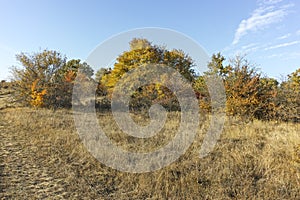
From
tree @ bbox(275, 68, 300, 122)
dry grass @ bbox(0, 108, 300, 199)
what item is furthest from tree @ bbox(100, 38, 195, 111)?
dry grass @ bbox(0, 108, 300, 199)

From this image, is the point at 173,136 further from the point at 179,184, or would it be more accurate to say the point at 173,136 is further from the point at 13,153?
the point at 13,153

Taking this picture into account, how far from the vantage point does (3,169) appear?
4711 mm

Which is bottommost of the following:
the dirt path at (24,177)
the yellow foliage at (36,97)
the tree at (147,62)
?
the dirt path at (24,177)

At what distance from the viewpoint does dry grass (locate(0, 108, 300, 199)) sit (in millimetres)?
3719

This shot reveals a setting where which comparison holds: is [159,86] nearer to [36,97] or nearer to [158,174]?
[36,97]

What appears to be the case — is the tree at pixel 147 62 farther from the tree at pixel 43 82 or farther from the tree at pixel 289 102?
the tree at pixel 289 102

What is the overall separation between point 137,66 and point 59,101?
29.3 feet

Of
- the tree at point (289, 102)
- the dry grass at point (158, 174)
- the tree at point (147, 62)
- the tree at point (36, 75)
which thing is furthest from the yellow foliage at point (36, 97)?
the tree at point (289, 102)

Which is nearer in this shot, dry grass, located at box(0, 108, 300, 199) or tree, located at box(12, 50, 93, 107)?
dry grass, located at box(0, 108, 300, 199)

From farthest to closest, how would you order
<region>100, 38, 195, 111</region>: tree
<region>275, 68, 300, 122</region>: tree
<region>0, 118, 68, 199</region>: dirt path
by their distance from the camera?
1. <region>100, 38, 195, 111</region>: tree
2. <region>275, 68, 300, 122</region>: tree
3. <region>0, 118, 68, 199</region>: dirt path

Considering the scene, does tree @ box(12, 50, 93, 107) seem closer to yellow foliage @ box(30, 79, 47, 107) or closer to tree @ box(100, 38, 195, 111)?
yellow foliage @ box(30, 79, 47, 107)

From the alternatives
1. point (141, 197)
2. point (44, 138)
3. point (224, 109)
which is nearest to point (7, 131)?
point (44, 138)

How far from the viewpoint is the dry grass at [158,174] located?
372 centimetres

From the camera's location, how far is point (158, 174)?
4.48 m
